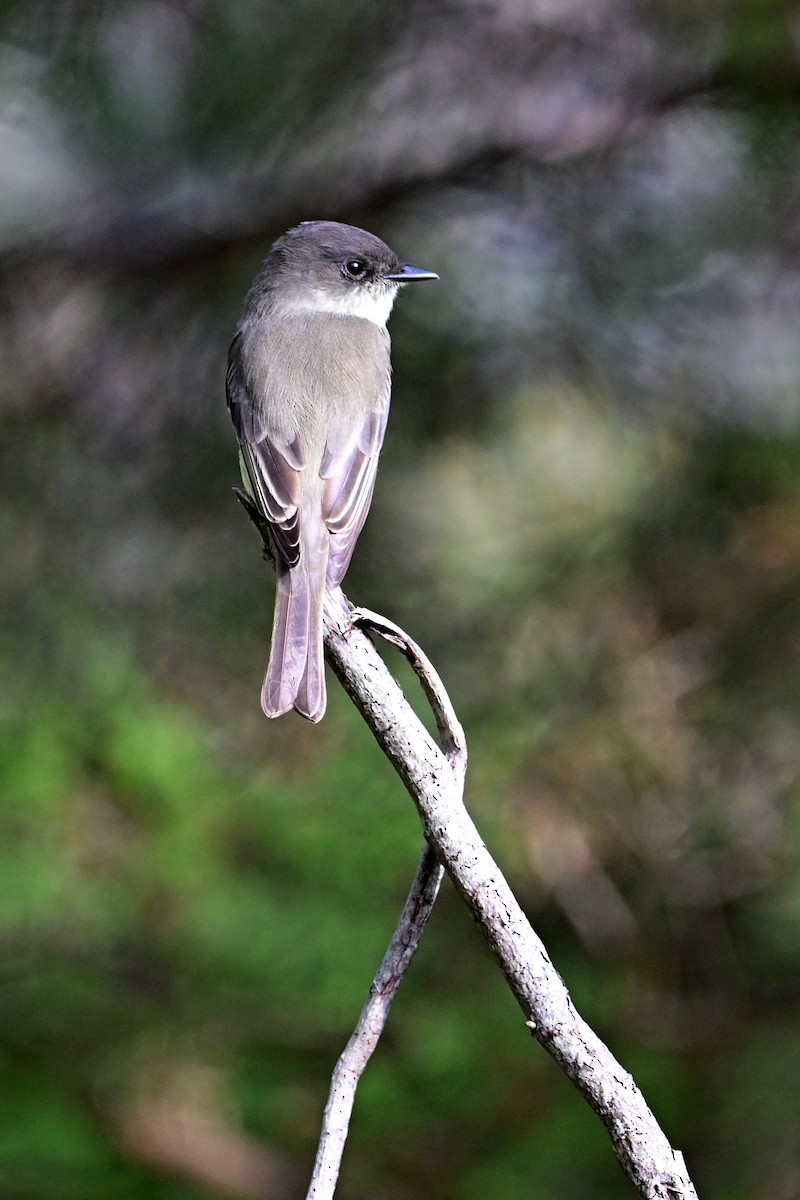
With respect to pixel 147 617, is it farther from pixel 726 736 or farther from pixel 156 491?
pixel 726 736

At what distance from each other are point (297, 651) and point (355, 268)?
Result: 1315 millimetres

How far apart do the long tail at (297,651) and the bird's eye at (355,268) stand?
1066mm

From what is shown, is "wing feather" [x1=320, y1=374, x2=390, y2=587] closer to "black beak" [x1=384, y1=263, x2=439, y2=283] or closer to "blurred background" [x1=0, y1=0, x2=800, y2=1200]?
"black beak" [x1=384, y1=263, x2=439, y2=283]

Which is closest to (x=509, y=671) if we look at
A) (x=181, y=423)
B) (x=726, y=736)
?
(x=726, y=736)

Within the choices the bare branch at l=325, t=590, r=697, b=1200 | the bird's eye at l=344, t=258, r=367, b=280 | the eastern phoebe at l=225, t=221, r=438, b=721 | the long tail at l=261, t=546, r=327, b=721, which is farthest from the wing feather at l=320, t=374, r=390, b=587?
the bare branch at l=325, t=590, r=697, b=1200

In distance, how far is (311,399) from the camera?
95.4 inches

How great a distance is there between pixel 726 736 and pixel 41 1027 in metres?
1.51

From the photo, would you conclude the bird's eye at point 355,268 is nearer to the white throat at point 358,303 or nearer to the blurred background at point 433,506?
the white throat at point 358,303

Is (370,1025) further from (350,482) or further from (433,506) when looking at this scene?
(433,506)

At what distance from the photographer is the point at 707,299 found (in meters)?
2.78

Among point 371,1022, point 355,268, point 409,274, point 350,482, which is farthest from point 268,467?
point 371,1022

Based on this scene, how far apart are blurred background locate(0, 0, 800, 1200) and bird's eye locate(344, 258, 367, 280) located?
14cm

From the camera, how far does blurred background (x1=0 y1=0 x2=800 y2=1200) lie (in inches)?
104

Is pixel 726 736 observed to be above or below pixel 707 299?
below
